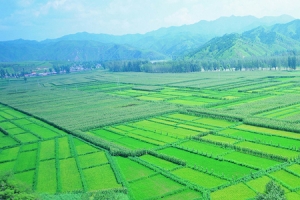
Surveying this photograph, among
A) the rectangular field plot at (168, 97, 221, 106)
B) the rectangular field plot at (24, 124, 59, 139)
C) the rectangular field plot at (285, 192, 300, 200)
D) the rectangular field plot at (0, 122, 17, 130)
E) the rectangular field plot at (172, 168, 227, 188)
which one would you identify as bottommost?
the rectangular field plot at (285, 192, 300, 200)

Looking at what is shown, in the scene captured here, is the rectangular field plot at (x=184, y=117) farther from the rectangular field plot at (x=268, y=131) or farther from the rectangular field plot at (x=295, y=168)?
the rectangular field plot at (x=295, y=168)

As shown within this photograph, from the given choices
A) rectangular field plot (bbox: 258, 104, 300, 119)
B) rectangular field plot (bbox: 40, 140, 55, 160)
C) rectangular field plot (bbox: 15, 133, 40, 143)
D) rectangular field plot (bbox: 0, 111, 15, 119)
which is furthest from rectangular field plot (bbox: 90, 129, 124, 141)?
rectangular field plot (bbox: 0, 111, 15, 119)

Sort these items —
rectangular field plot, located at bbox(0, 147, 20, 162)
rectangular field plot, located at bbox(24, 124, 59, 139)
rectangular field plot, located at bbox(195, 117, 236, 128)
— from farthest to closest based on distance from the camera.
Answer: rectangular field plot, located at bbox(24, 124, 59, 139)
rectangular field plot, located at bbox(195, 117, 236, 128)
rectangular field plot, located at bbox(0, 147, 20, 162)

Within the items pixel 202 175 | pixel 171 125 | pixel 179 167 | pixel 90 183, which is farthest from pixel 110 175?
pixel 171 125

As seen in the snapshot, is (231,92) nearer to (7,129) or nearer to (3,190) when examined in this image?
(7,129)

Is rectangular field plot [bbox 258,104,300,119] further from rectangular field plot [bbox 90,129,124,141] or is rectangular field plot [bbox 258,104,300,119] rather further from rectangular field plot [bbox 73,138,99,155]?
rectangular field plot [bbox 73,138,99,155]

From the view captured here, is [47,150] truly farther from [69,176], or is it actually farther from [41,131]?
[41,131]
